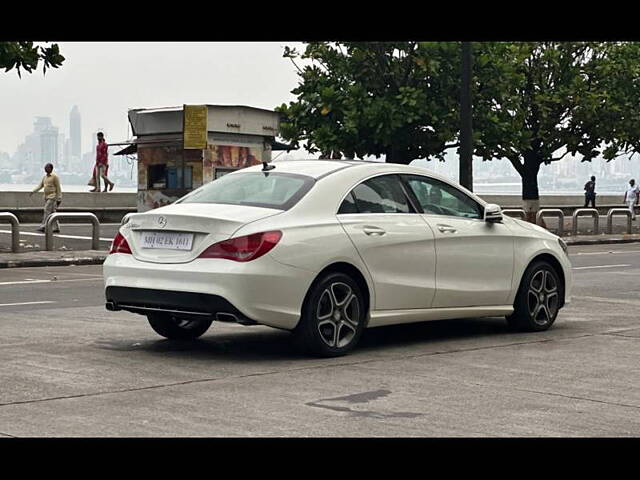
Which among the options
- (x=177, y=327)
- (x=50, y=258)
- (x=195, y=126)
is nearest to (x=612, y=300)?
(x=177, y=327)

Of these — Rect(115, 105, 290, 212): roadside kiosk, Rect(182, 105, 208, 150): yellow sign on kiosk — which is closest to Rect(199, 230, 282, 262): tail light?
Rect(182, 105, 208, 150): yellow sign on kiosk

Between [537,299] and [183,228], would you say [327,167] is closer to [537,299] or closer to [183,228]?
[183,228]

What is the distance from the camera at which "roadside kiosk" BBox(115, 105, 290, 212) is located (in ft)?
94.1

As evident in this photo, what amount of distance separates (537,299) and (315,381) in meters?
3.60

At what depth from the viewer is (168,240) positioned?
948 centimetres

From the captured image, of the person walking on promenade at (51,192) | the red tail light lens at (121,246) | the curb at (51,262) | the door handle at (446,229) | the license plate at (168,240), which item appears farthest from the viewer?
the person walking on promenade at (51,192)

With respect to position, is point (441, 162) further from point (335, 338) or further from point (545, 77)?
point (335, 338)

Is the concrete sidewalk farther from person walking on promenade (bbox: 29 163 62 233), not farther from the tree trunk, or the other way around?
the tree trunk

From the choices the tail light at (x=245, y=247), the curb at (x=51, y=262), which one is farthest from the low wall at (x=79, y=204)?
the tail light at (x=245, y=247)

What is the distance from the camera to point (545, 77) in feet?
153

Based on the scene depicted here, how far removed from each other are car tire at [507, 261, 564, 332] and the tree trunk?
35.3 metres

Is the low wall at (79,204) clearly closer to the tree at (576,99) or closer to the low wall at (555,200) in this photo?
the tree at (576,99)

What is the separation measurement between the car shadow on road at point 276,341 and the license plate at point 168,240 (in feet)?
2.74

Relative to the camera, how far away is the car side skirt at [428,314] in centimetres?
992
